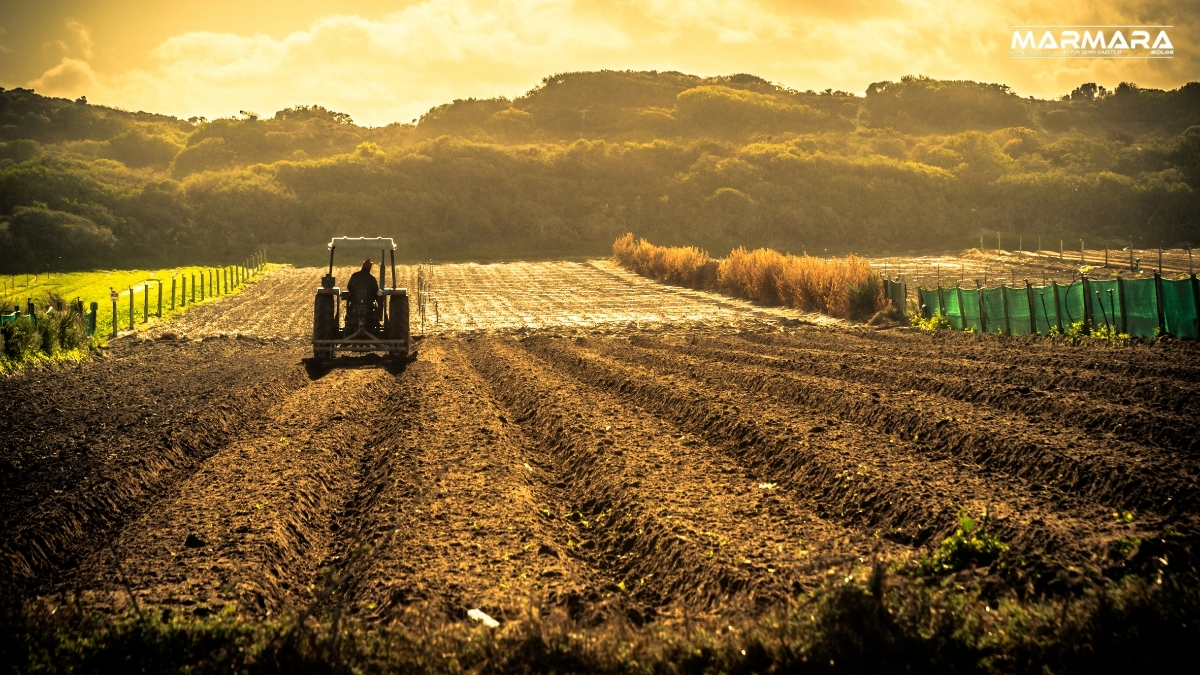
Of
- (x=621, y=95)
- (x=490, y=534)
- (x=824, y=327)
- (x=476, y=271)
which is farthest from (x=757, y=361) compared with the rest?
(x=621, y=95)

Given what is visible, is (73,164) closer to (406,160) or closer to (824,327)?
(406,160)

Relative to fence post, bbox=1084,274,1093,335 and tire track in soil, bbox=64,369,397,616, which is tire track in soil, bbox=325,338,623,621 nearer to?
tire track in soil, bbox=64,369,397,616

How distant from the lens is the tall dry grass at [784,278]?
93.8 ft

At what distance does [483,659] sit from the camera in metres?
5.19

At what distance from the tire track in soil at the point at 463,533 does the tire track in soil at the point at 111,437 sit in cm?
202

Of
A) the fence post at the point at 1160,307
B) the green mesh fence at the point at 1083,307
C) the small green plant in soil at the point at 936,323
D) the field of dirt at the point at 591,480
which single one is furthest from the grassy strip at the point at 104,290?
the fence post at the point at 1160,307

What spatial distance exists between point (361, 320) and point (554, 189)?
65.2m

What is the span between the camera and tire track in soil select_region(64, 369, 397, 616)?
6.42m

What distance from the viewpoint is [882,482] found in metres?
8.44

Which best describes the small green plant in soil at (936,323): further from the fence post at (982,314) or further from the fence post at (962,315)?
the fence post at (982,314)

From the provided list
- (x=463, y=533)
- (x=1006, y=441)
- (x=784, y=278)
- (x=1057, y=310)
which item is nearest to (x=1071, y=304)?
(x=1057, y=310)

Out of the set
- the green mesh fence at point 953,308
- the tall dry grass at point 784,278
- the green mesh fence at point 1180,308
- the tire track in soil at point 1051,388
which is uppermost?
the tall dry grass at point 784,278

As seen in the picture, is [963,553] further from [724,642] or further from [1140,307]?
[1140,307]

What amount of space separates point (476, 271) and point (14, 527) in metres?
43.5
